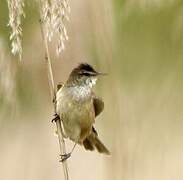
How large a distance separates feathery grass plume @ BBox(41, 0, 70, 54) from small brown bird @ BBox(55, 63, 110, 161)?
0.64 metres

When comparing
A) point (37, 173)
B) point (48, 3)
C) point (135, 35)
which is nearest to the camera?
point (48, 3)

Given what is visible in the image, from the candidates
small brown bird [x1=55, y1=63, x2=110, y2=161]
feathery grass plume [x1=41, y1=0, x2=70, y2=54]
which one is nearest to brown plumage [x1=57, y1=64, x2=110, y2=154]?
small brown bird [x1=55, y1=63, x2=110, y2=161]

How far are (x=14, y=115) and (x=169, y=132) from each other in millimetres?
618

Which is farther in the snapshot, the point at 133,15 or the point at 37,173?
the point at 37,173

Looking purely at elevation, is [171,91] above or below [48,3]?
below

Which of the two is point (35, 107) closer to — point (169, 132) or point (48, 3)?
point (169, 132)

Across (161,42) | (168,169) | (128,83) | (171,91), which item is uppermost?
(161,42)

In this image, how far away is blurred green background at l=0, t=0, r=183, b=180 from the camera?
6.72 feet

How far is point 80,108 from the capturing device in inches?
109

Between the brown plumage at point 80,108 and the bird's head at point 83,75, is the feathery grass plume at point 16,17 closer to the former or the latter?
the bird's head at point 83,75

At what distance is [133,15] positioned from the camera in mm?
2082

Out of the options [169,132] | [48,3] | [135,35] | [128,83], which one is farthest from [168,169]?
[48,3]

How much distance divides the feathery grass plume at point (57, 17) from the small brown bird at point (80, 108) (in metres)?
0.64

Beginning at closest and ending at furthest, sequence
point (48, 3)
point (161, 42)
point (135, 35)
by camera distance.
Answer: point (48, 3) < point (135, 35) < point (161, 42)
